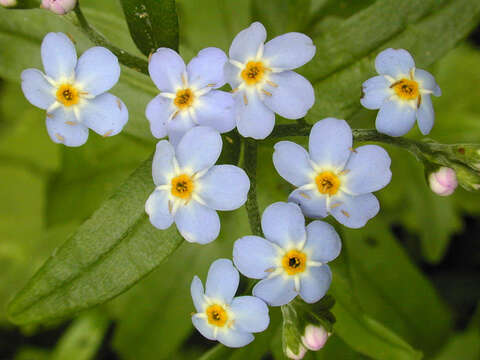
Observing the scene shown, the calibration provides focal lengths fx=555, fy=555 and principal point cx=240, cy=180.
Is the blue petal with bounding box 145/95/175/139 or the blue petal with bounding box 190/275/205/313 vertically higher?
the blue petal with bounding box 145/95/175/139

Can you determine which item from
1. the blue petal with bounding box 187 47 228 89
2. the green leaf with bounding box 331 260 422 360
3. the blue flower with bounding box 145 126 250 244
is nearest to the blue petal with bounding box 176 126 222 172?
the blue flower with bounding box 145 126 250 244

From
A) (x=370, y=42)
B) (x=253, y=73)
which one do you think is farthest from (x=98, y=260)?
(x=370, y=42)

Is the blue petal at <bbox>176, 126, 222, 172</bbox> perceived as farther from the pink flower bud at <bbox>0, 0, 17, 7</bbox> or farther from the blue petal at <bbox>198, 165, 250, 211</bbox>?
the pink flower bud at <bbox>0, 0, 17, 7</bbox>

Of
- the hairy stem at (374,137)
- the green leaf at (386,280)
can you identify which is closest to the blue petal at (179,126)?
the hairy stem at (374,137)

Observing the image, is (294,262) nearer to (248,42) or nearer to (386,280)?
(248,42)

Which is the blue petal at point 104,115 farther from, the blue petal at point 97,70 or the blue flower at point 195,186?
the blue flower at point 195,186

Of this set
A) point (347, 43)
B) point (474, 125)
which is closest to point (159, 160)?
point (347, 43)

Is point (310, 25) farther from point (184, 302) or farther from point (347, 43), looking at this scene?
point (184, 302)
